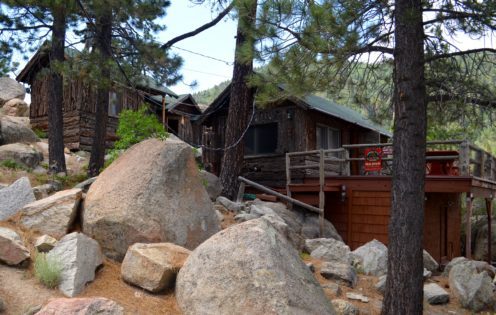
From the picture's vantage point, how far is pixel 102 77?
8.80m

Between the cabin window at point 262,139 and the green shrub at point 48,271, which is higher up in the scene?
the cabin window at point 262,139

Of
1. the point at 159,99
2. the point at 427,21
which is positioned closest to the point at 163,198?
the point at 427,21

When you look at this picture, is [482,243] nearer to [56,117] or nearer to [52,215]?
[56,117]

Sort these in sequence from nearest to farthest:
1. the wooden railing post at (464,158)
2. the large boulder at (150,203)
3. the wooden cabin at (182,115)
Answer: the large boulder at (150,203)
the wooden railing post at (464,158)
the wooden cabin at (182,115)

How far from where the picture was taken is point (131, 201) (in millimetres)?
5742

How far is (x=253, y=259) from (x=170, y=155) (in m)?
2.30

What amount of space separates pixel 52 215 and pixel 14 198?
3.11 feet

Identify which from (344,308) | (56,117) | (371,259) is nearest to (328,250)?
(371,259)

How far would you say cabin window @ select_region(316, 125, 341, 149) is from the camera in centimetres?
1752

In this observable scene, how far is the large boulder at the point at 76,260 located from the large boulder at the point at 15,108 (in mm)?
23645

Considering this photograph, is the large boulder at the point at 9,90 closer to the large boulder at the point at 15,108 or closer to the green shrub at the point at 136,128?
the large boulder at the point at 15,108

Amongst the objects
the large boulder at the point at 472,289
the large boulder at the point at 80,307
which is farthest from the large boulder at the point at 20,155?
the large boulder at the point at 472,289

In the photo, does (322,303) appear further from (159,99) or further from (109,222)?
(159,99)

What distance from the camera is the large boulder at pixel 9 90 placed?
2771 centimetres
